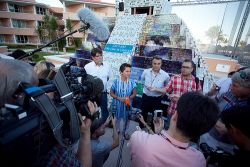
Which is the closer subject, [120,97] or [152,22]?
[120,97]

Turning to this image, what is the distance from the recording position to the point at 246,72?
218cm

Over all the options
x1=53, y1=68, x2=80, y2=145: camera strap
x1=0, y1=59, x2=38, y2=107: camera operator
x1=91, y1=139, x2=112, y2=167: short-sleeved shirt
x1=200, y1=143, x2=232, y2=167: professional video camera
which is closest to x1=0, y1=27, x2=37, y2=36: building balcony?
x1=91, y1=139, x2=112, y2=167: short-sleeved shirt

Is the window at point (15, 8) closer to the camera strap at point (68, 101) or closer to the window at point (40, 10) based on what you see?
the window at point (40, 10)

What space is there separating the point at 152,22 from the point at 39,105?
952 cm

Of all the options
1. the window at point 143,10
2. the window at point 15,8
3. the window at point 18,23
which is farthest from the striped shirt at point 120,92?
the window at point 15,8

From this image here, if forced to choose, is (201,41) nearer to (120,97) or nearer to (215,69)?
(215,69)

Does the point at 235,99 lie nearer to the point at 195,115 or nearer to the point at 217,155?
the point at 217,155

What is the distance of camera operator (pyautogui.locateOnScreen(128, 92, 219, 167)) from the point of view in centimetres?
122

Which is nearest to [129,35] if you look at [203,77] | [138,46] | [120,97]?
[138,46]

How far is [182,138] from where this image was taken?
128 cm

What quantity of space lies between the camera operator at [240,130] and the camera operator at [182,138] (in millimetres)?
279

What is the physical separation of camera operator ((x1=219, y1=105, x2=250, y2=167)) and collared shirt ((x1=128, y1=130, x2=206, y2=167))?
1.12ft

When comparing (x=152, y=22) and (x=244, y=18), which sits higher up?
(x=244, y=18)

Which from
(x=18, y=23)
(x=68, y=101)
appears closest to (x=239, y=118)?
(x=68, y=101)
